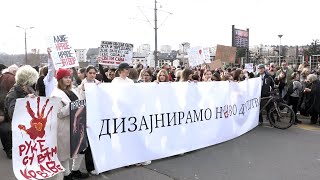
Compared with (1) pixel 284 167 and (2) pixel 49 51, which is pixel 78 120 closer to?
(1) pixel 284 167

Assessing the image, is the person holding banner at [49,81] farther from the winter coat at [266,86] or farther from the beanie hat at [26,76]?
the winter coat at [266,86]

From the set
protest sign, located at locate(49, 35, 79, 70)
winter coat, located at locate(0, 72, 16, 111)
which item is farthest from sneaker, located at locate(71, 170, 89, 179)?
protest sign, located at locate(49, 35, 79, 70)

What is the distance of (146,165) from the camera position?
5867 millimetres

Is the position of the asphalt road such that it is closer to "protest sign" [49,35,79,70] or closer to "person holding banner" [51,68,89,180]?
"person holding banner" [51,68,89,180]

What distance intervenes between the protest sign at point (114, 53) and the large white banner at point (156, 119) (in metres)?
3.23

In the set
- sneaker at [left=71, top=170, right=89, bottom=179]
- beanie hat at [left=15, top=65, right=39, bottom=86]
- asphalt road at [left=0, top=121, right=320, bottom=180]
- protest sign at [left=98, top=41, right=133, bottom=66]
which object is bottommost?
asphalt road at [left=0, top=121, right=320, bottom=180]

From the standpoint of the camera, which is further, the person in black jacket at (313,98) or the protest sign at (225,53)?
the protest sign at (225,53)

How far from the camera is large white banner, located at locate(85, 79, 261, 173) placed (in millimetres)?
5301

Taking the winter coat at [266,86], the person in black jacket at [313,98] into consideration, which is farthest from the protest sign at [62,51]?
the person in black jacket at [313,98]

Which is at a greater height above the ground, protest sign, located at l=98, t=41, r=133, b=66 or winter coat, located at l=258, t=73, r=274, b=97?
protest sign, located at l=98, t=41, r=133, b=66

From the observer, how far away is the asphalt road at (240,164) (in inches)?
208

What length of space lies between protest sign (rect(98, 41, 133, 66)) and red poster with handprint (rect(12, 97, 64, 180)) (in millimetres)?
5154

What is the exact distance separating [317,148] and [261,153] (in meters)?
1.27

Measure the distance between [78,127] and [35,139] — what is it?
2.06 feet
